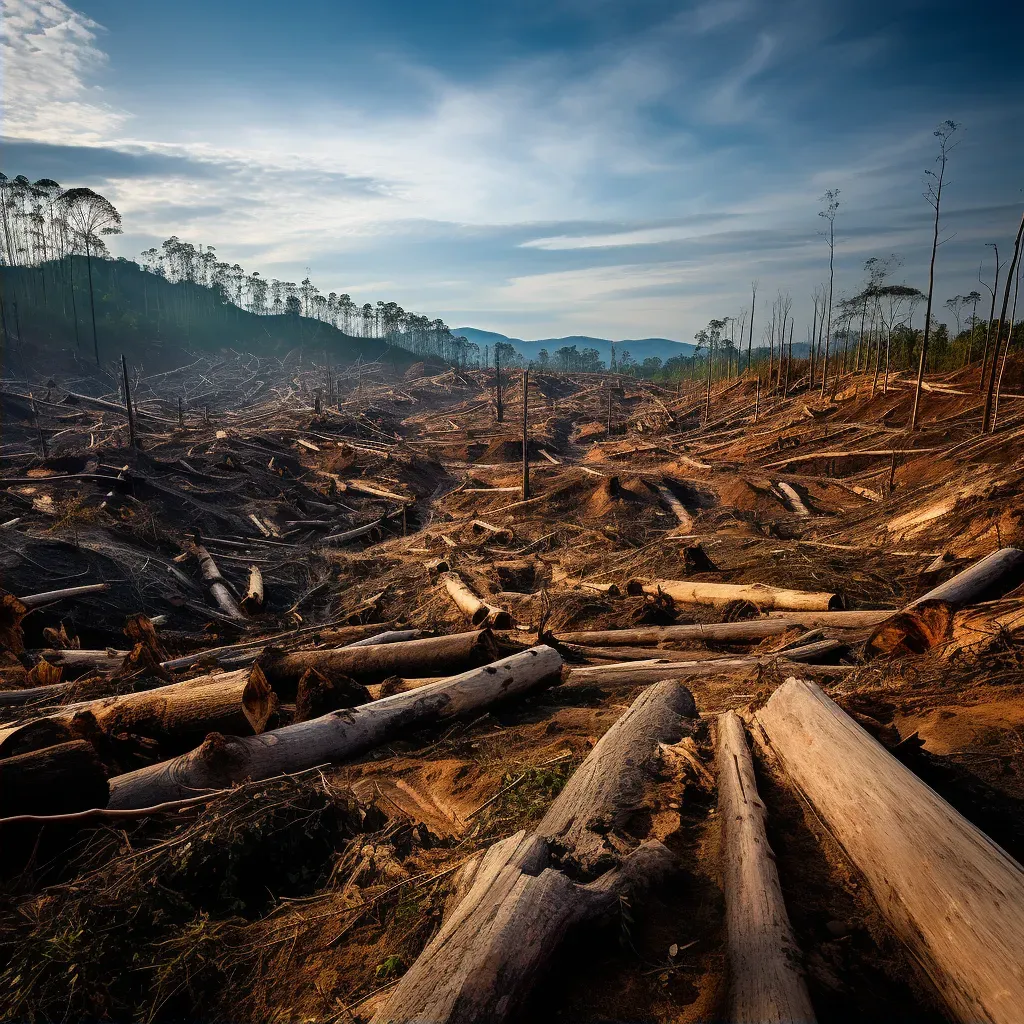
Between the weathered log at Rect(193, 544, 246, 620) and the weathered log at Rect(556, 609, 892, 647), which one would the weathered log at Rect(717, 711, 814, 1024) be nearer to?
the weathered log at Rect(556, 609, 892, 647)

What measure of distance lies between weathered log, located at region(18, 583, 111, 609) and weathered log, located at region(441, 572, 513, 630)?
5639 mm

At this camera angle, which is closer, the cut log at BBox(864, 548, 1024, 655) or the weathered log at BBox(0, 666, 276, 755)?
the weathered log at BBox(0, 666, 276, 755)

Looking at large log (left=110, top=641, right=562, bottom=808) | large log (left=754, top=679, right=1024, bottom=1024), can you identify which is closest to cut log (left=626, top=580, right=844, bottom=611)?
large log (left=110, top=641, right=562, bottom=808)

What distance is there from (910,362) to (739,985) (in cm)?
4196

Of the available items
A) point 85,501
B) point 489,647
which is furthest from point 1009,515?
point 85,501

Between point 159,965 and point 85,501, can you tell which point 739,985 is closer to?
point 159,965

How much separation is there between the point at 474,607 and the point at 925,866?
7.80 meters

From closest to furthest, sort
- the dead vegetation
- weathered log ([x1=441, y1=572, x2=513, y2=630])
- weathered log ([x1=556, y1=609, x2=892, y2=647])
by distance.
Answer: the dead vegetation
weathered log ([x1=556, y1=609, x2=892, y2=647])
weathered log ([x1=441, y1=572, x2=513, y2=630])

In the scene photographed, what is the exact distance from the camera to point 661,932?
2.49 meters

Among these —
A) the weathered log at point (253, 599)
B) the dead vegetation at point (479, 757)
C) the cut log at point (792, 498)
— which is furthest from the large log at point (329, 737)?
the cut log at point (792, 498)

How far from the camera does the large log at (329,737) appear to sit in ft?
13.0

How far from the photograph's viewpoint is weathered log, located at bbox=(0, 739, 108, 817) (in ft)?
11.2

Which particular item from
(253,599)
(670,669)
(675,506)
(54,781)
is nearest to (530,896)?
(54,781)

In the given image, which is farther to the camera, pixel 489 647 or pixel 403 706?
pixel 489 647
